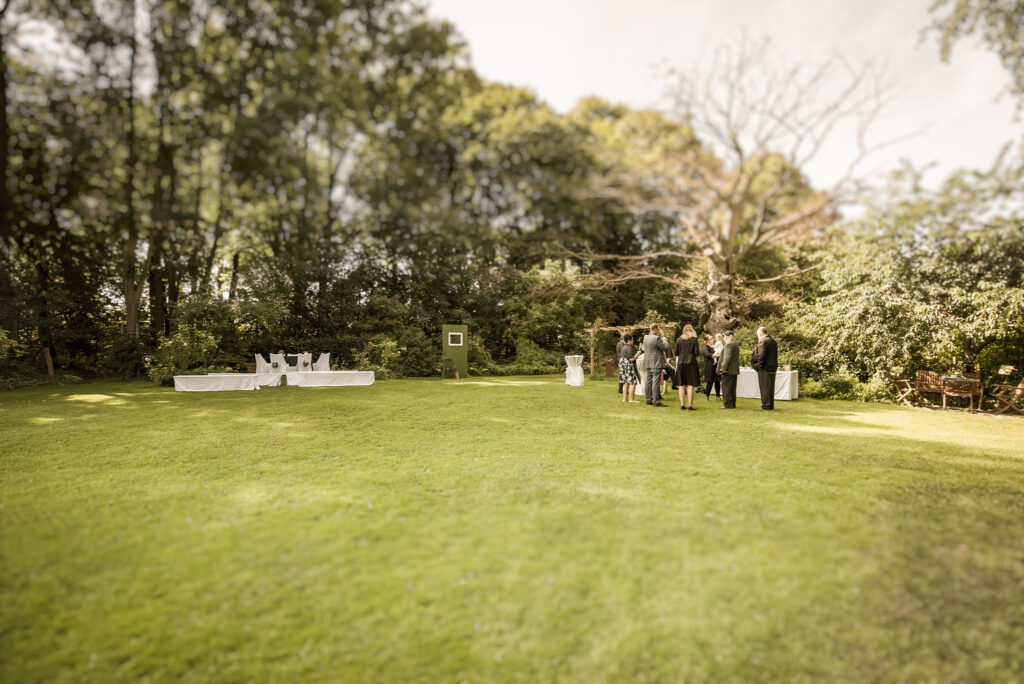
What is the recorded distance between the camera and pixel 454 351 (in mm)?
17469

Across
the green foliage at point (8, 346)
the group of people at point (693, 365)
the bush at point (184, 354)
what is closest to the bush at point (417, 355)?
the bush at point (184, 354)

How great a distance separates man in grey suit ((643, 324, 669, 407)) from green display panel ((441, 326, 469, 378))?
8.88 m

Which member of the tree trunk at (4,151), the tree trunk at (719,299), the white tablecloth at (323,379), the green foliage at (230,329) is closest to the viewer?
the tree trunk at (4,151)

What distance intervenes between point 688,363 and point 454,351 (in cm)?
997

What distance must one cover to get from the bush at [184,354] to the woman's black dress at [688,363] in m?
11.8

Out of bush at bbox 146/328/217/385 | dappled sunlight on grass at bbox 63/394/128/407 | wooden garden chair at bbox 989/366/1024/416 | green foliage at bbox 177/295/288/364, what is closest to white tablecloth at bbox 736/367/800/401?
wooden garden chair at bbox 989/366/1024/416

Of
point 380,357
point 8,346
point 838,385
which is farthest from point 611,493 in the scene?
point 8,346

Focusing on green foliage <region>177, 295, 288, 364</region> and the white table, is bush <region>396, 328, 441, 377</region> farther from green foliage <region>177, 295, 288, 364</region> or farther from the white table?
the white table

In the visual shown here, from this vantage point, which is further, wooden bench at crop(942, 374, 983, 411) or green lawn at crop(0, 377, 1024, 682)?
wooden bench at crop(942, 374, 983, 411)

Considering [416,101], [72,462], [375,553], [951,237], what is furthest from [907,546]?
[72,462]

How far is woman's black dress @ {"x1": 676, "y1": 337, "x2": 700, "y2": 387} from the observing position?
9.37 m

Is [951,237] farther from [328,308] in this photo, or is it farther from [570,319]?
[570,319]

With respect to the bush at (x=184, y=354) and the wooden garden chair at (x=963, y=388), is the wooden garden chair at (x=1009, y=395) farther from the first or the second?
the bush at (x=184, y=354)

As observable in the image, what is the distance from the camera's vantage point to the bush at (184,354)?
11.8 meters
